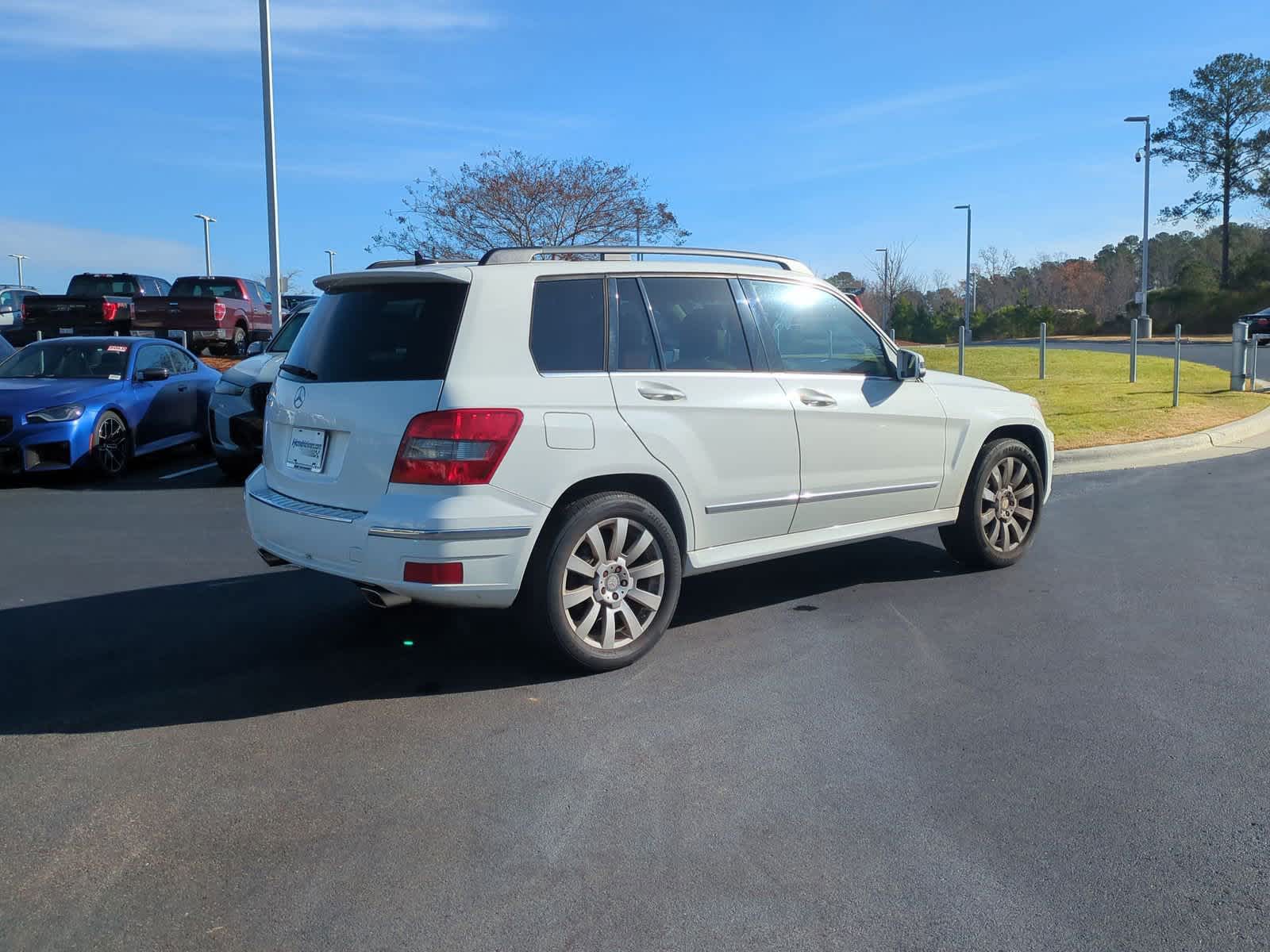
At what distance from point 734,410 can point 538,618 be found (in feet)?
4.66

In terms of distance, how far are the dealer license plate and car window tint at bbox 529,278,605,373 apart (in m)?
1.03

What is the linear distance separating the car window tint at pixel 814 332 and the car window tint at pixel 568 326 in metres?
1.01

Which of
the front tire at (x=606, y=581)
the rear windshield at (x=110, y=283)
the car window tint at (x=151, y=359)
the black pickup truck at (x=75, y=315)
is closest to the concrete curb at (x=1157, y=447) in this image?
the front tire at (x=606, y=581)

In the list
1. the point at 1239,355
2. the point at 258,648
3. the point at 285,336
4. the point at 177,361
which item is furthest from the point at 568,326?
the point at 1239,355

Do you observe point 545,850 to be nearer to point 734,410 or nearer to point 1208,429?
point 734,410

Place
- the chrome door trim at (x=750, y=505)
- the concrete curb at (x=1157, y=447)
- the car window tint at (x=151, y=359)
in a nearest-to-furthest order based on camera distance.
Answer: the chrome door trim at (x=750, y=505) → the concrete curb at (x=1157, y=447) → the car window tint at (x=151, y=359)

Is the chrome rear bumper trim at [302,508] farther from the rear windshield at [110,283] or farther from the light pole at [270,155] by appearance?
the rear windshield at [110,283]

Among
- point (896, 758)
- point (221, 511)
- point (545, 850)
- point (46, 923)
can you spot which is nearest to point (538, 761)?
point (545, 850)

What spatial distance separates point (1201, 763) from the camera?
13.1 ft

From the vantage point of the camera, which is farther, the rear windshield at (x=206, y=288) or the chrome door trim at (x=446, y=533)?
the rear windshield at (x=206, y=288)

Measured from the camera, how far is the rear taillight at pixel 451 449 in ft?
14.9

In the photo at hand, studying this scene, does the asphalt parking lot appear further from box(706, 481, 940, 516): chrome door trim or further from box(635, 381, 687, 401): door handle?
box(635, 381, 687, 401): door handle

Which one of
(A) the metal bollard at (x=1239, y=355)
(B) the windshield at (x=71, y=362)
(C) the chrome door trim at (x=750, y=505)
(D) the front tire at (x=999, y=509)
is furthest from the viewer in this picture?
(A) the metal bollard at (x=1239, y=355)

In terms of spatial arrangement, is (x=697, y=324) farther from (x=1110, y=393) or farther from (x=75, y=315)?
(x=75, y=315)
